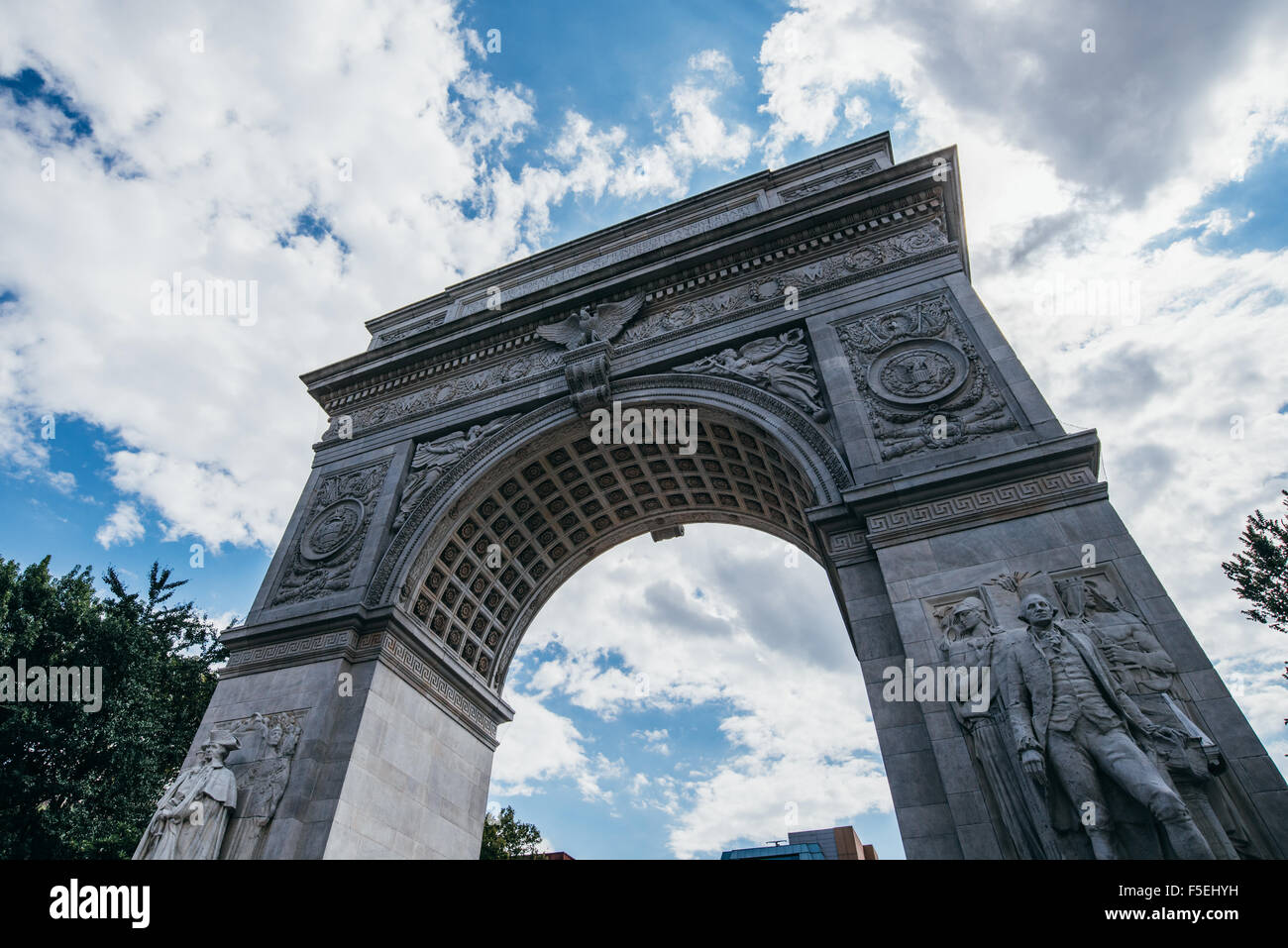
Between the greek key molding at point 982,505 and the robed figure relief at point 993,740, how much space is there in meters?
1.41

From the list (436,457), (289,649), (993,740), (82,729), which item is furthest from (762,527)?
(82,729)

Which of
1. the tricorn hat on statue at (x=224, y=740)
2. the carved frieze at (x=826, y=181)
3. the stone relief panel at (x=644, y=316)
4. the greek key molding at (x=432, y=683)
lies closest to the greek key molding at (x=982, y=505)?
the stone relief panel at (x=644, y=316)

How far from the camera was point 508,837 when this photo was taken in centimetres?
3372

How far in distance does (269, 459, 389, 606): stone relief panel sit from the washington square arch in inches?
2.9

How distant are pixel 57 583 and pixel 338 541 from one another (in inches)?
551

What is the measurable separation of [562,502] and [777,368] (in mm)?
6601

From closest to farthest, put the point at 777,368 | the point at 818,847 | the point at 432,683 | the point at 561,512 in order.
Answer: the point at 777,368 → the point at 432,683 → the point at 561,512 → the point at 818,847

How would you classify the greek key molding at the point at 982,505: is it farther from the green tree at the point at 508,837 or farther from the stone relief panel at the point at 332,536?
the green tree at the point at 508,837

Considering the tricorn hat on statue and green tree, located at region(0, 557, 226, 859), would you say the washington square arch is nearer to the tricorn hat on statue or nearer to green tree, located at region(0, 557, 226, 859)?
the tricorn hat on statue

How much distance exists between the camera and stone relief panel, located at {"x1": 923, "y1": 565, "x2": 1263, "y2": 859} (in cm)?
717

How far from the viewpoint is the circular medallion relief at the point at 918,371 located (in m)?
12.3

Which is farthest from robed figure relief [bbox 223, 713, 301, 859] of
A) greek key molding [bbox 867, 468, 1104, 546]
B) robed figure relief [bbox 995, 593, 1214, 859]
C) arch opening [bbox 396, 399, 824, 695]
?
robed figure relief [bbox 995, 593, 1214, 859]

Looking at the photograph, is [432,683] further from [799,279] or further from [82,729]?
[82,729]
